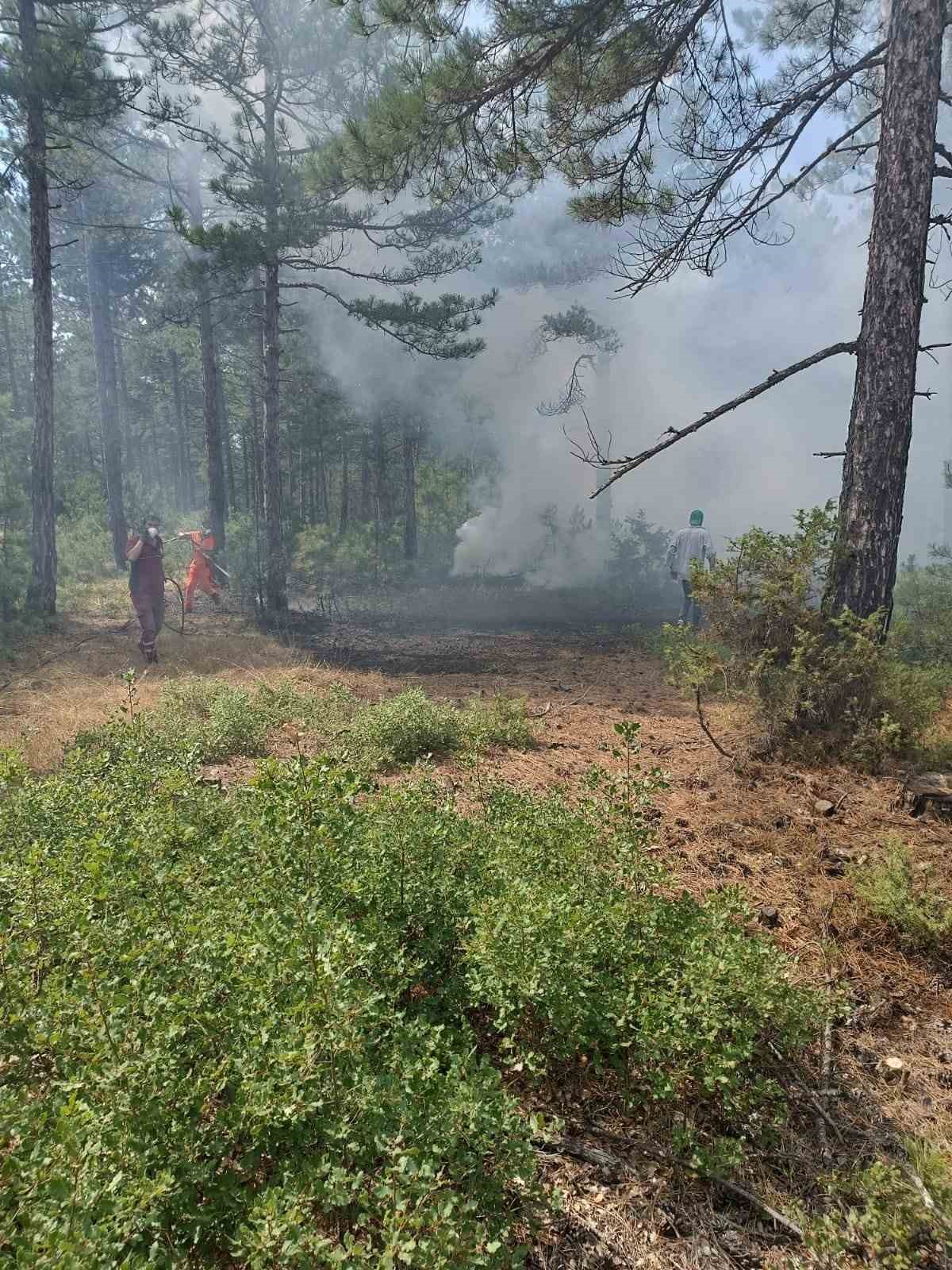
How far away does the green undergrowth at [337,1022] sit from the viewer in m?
1.45

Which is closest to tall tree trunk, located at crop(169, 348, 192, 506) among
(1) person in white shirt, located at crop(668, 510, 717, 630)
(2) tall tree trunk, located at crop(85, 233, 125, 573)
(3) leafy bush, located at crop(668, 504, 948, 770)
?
(2) tall tree trunk, located at crop(85, 233, 125, 573)

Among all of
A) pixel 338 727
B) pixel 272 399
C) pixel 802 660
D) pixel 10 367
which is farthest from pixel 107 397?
pixel 802 660

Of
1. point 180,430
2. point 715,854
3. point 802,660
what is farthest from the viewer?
point 180,430

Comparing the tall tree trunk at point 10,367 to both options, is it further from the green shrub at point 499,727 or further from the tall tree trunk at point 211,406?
the green shrub at point 499,727

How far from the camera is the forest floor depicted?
183cm

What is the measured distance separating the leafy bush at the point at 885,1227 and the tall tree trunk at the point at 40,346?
12395 mm

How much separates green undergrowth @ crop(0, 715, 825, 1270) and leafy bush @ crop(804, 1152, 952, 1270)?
27cm

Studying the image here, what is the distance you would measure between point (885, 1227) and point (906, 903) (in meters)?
1.49

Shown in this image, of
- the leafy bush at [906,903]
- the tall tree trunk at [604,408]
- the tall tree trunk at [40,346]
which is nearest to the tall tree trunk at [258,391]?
the tall tree trunk at [40,346]

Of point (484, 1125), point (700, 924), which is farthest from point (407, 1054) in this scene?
point (700, 924)

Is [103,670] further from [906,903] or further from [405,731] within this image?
[906,903]

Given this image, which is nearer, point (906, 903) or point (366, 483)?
point (906, 903)

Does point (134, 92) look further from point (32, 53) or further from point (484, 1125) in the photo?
point (484, 1125)

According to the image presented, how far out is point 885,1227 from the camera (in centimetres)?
162
